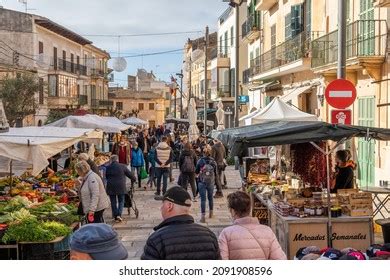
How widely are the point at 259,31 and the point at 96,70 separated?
13932 millimetres

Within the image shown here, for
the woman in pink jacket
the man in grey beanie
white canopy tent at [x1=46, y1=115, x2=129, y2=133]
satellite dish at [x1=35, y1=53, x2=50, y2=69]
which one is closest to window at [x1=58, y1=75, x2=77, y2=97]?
satellite dish at [x1=35, y1=53, x2=50, y2=69]

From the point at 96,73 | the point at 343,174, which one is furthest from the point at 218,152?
the point at 96,73

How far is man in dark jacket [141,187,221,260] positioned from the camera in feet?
13.0

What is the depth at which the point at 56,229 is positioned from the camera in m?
7.07

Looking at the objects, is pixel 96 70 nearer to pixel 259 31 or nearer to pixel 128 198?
pixel 259 31

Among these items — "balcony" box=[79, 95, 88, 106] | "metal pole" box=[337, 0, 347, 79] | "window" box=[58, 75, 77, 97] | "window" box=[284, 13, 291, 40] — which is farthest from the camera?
"balcony" box=[79, 95, 88, 106]

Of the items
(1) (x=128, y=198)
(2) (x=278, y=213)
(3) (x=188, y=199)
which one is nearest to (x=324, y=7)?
(1) (x=128, y=198)

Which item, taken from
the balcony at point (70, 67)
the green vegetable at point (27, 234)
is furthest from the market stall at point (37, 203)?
the balcony at point (70, 67)

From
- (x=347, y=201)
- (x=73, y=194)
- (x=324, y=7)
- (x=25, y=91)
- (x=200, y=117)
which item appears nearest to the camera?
(x=347, y=201)

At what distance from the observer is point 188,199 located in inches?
163

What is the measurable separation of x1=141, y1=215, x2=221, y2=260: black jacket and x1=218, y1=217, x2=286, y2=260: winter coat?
0.60 metres

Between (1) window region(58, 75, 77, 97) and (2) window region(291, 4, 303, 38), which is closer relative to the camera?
(2) window region(291, 4, 303, 38)

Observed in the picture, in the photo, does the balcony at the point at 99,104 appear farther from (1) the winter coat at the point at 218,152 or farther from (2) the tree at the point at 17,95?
(1) the winter coat at the point at 218,152

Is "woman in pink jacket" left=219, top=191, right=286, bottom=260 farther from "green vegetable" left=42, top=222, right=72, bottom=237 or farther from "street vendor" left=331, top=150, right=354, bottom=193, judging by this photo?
"street vendor" left=331, top=150, right=354, bottom=193
